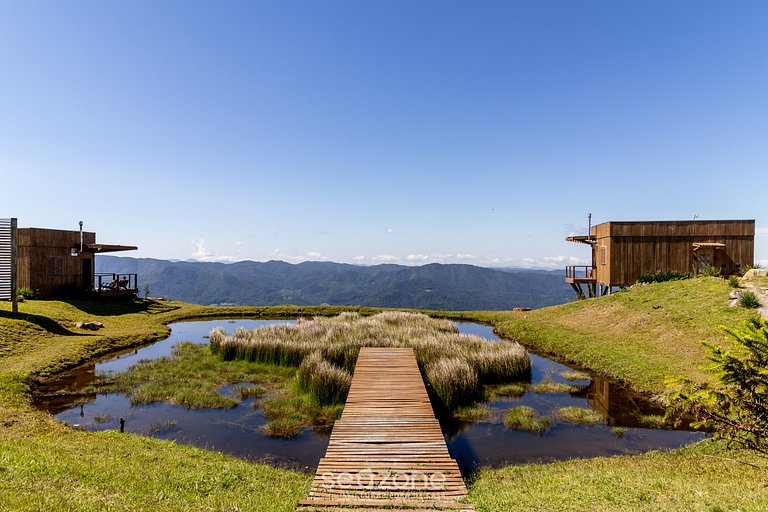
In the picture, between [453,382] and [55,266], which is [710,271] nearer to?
[453,382]

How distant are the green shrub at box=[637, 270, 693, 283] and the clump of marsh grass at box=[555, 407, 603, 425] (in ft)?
76.8

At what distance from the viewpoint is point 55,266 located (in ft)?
98.9

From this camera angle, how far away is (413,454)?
7.48 metres

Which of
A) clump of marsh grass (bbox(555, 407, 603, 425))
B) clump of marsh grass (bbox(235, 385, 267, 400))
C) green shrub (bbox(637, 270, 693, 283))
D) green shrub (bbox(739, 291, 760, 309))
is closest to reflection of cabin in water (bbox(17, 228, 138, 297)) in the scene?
clump of marsh grass (bbox(235, 385, 267, 400))

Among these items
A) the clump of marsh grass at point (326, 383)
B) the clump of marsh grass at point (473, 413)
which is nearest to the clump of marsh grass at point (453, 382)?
the clump of marsh grass at point (473, 413)

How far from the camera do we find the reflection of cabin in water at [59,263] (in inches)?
1125

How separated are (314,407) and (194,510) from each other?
6873 mm

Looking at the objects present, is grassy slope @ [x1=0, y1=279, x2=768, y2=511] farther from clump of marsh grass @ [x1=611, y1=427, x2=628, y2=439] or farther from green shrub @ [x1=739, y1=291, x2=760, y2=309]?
green shrub @ [x1=739, y1=291, x2=760, y2=309]

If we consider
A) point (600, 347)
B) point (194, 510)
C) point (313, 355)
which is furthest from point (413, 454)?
point (600, 347)

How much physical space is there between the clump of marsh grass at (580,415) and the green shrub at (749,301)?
1293cm

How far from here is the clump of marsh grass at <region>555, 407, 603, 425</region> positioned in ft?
37.1

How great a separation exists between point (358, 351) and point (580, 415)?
368 inches

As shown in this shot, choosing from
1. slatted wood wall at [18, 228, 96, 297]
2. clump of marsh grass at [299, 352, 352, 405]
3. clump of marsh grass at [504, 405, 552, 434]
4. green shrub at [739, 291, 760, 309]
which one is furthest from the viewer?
slatted wood wall at [18, 228, 96, 297]

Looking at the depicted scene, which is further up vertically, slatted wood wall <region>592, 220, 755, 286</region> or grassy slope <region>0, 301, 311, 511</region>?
slatted wood wall <region>592, 220, 755, 286</region>
